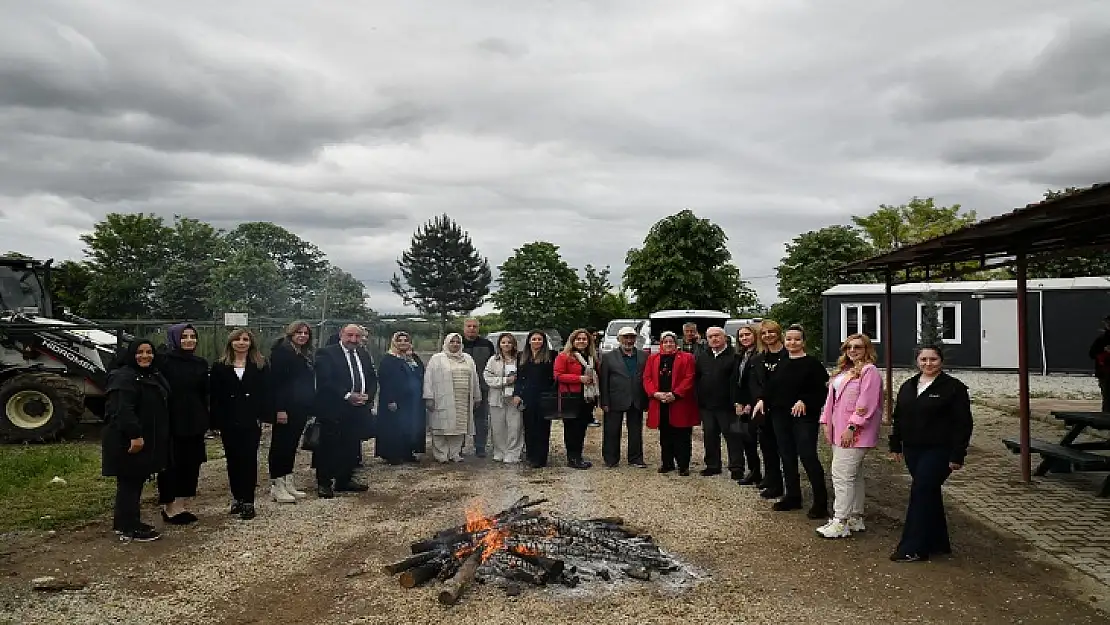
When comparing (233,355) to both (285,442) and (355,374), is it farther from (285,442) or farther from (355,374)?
(355,374)

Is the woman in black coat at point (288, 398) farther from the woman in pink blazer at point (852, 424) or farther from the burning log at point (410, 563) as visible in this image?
the woman in pink blazer at point (852, 424)

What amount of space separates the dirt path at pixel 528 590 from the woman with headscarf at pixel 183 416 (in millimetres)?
276

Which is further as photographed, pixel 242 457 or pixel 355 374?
pixel 355 374

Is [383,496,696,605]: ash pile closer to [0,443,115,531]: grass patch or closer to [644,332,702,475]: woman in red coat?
[644,332,702,475]: woman in red coat

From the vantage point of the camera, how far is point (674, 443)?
872 cm

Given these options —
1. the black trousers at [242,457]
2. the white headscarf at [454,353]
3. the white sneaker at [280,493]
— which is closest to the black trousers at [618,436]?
the white headscarf at [454,353]

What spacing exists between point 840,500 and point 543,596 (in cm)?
262

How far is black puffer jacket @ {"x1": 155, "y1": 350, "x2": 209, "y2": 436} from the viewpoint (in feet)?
20.2

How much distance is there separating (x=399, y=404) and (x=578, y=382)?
6.95 ft

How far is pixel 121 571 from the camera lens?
5305 mm

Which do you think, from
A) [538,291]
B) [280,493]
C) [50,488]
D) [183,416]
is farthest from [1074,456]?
[538,291]

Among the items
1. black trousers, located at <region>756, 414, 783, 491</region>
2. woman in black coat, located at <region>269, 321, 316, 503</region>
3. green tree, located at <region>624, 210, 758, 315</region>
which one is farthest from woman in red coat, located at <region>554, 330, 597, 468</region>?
green tree, located at <region>624, 210, 758, 315</region>

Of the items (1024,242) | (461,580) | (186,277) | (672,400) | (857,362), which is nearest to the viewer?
(461,580)

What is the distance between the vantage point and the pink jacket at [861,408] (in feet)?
19.2
